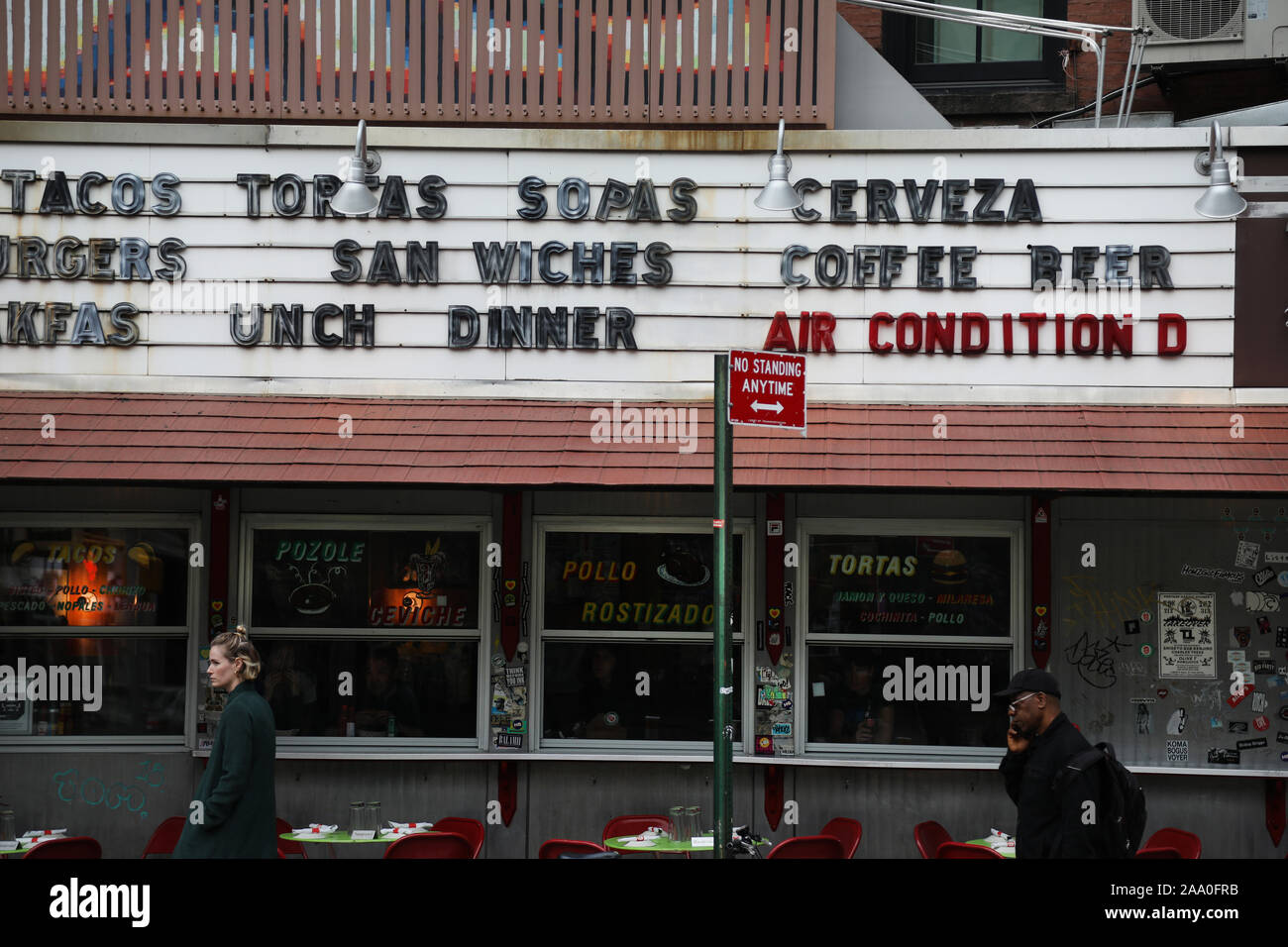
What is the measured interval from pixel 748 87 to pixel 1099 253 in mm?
3215

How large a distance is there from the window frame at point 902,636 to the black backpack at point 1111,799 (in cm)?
450

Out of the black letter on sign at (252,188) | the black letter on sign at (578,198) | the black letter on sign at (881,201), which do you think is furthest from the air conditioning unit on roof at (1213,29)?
the black letter on sign at (252,188)

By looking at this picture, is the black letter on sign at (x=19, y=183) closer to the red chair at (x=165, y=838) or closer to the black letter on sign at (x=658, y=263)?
the black letter on sign at (x=658, y=263)

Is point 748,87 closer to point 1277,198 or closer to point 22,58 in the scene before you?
point 1277,198

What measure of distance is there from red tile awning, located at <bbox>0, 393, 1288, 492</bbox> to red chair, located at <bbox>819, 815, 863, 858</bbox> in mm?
2529

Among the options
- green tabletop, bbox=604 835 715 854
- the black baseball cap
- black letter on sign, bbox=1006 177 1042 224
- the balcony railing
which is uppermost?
the balcony railing

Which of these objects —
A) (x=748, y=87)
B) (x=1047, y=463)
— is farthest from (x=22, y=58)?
(x=1047, y=463)

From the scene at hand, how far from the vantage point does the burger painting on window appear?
35.8 ft

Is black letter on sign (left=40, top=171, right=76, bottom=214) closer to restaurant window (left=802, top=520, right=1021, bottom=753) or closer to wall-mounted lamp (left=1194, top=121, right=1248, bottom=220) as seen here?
restaurant window (left=802, top=520, right=1021, bottom=753)

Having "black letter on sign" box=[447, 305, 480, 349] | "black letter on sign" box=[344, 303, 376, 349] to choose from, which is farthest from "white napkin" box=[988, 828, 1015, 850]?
"black letter on sign" box=[344, 303, 376, 349]

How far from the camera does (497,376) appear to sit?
11.1m

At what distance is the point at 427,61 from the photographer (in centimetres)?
1128
